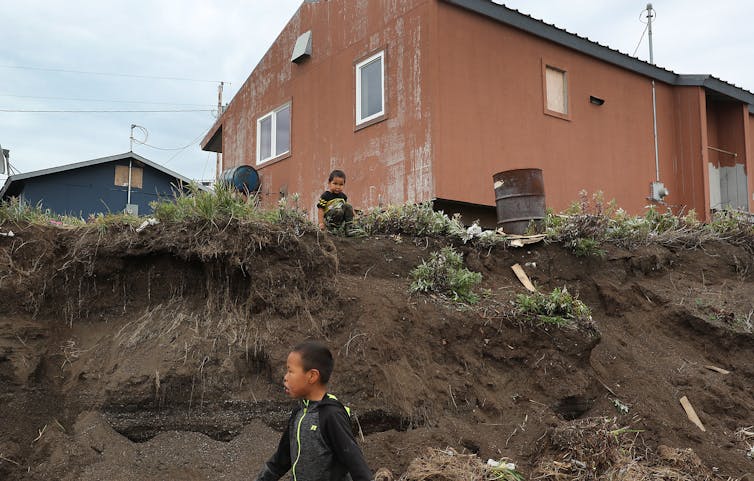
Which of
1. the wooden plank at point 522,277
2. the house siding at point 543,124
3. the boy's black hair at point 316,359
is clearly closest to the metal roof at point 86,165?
the house siding at point 543,124

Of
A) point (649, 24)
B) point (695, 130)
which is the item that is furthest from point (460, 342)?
point (649, 24)

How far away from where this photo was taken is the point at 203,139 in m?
18.0

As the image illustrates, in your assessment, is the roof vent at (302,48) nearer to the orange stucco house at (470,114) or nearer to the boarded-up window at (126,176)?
the orange stucco house at (470,114)

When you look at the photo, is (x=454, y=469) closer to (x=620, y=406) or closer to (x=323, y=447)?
(x=323, y=447)

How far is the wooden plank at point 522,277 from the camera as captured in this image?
7.13 m

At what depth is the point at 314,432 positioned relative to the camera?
337 centimetres

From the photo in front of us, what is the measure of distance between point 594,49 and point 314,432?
11012 millimetres

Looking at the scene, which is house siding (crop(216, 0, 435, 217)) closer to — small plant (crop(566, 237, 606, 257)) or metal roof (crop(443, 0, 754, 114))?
metal roof (crop(443, 0, 754, 114))

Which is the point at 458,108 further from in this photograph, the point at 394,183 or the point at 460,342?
the point at 460,342

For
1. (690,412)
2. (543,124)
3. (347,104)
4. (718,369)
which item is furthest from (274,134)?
(690,412)

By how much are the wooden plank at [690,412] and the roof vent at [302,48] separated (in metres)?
9.66

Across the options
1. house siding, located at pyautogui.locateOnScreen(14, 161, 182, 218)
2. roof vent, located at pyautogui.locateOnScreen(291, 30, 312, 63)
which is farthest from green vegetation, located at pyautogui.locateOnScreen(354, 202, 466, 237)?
house siding, located at pyautogui.locateOnScreen(14, 161, 182, 218)

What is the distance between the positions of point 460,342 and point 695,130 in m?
10.5

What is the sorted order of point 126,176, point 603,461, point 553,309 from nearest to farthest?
point 603,461
point 553,309
point 126,176
